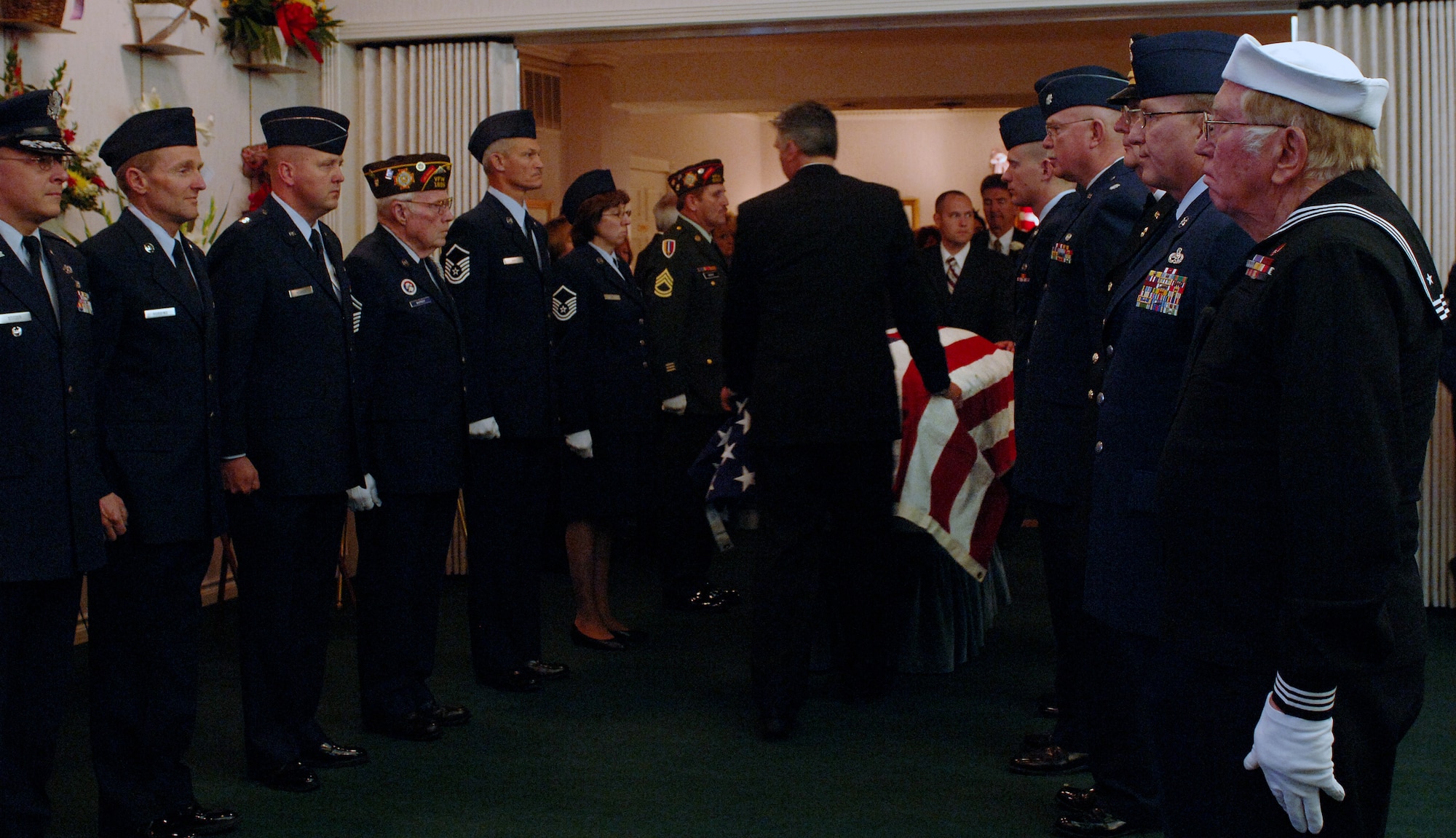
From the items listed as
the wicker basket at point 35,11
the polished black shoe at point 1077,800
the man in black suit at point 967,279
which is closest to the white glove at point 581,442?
the polished black shoe at point 1077,800

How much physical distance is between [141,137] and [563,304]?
5.45 ft

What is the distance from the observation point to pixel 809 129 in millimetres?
3703

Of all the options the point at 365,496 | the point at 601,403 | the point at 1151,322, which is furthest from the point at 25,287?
the point at 601,403

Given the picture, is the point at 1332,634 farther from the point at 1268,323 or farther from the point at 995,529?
the point at 995,529

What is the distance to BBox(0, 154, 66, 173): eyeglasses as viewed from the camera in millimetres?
2666

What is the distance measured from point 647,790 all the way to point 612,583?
270 centimetres

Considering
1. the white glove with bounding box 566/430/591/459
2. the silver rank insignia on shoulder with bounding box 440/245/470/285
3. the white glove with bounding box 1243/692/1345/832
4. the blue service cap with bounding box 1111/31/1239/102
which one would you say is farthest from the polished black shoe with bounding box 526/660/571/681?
the white glove with bounding box 1243/692/1345/832

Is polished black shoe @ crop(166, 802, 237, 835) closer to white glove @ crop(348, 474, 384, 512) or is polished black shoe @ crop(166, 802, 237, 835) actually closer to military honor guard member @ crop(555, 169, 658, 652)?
white glove @ crop(348, 474, 384, 512)

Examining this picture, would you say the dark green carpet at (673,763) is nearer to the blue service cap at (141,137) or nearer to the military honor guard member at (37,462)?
the military honor guard member at (37,462)

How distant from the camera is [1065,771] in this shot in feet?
11.2

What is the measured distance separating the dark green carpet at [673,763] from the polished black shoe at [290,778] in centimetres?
2

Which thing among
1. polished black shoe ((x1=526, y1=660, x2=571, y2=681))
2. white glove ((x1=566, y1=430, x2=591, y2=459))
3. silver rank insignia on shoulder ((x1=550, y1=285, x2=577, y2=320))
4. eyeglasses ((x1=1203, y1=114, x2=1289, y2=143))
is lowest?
polished black shoe ((x1=526, y1=660, x2=571, y2=681))

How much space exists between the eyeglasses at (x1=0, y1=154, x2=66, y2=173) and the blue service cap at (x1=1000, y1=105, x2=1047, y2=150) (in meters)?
2.39

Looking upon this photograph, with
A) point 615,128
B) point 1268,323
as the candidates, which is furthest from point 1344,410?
point 615,128
